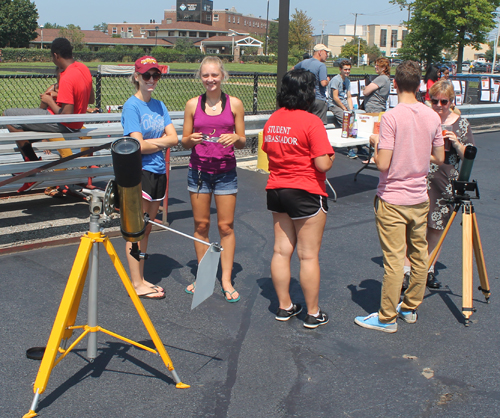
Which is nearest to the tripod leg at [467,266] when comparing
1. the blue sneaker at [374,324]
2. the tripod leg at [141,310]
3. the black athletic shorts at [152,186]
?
the blue sneaker at [374,324]

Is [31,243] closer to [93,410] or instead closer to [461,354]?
[93,410]

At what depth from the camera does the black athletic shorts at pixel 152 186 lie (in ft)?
13.1

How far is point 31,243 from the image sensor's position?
513cm

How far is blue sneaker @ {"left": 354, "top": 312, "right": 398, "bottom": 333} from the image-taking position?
369 centimetres

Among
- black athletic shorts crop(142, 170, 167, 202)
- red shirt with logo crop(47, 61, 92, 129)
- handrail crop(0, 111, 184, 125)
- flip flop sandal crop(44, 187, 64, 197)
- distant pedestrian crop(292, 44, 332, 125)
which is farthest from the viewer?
distant pedestrian crop(292, 44, 332, 125)

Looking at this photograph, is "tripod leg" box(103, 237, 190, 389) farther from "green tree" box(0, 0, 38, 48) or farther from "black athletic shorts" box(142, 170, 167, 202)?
"green tree" box(0, 0, 38, 48)

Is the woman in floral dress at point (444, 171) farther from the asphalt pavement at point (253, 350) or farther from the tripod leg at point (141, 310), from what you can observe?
the tripod leg at point (141, 310)

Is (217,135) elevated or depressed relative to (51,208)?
elevated

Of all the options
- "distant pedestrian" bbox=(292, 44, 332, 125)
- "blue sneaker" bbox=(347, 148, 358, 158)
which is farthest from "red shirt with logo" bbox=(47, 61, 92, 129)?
"blue sneaker" bbox=(347, 148, 358, 158)

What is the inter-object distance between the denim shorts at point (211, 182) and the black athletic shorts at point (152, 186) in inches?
9.8

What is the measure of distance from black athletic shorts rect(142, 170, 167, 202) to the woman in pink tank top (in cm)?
24

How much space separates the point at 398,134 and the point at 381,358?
1458 millimetres

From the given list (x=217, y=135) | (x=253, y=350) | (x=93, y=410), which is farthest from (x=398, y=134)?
(x=93, y=410)

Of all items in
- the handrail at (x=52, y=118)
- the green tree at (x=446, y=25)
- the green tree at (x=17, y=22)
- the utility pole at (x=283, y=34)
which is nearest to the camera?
the handrail at (x=52, y=118)
